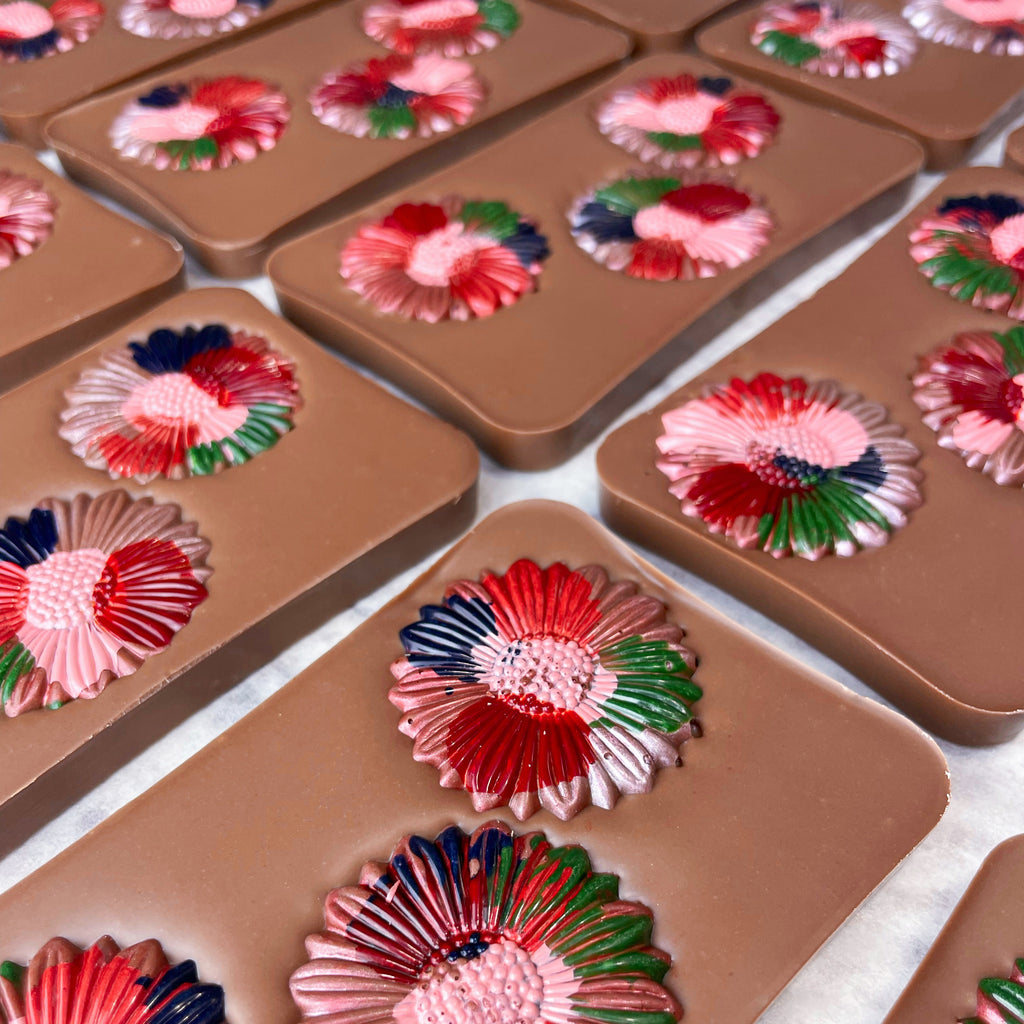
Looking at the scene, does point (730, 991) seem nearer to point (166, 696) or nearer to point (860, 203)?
point (166, 696)

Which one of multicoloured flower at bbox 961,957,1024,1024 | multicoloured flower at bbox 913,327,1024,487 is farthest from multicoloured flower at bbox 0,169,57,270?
multicoloured flower at bbox 961,957,1024,1024

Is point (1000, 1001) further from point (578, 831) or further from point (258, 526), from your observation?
point (258, 526)

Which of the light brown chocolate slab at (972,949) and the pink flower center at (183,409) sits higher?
the pink flower center at (183,409)

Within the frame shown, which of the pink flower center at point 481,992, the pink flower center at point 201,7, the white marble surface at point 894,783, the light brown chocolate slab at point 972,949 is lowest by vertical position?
the white marble surface at point 894,783

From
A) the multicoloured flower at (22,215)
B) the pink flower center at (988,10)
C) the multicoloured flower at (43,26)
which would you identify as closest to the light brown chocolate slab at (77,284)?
the multicoloured flower at (22,215)

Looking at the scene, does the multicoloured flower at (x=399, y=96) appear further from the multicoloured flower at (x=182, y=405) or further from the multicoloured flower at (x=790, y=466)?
the multicoloured flower at (x=790, y=466)

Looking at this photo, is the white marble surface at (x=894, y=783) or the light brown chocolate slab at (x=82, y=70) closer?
the white marble surface at (x=894, y=783)
